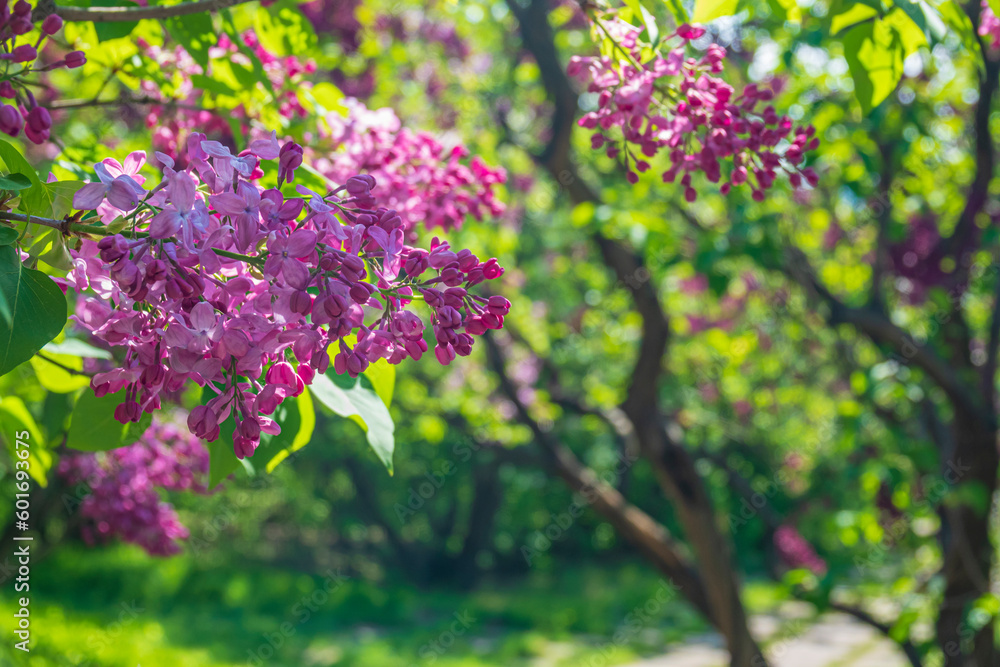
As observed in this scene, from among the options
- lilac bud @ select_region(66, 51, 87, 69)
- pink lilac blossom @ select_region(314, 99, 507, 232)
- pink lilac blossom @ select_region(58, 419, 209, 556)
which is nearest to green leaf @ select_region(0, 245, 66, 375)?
lilac bud @ select_region(66, 51, 87, 69)

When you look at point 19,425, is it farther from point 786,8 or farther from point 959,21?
point 959,21

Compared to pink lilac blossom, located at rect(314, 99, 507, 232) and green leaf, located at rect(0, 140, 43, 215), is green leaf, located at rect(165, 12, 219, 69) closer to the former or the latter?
pink lilac blossom, located at rect(314, 99, 507, 232)

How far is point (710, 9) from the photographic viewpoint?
1.30 m

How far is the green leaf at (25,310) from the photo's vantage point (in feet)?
2.60

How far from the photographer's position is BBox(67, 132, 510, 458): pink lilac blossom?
77 centimetres

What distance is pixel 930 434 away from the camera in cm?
Result: 423

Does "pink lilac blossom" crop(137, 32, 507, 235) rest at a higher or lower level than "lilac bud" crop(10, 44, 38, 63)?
lower

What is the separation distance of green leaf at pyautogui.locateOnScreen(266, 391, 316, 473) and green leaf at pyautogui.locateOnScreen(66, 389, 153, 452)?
198 millimetres

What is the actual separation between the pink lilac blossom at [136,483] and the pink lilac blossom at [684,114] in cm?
185

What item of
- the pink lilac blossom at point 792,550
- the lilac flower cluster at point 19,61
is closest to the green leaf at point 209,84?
the lilac flower cluster at point 19,61

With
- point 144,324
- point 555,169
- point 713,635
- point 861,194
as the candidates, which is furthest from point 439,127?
point 713,635

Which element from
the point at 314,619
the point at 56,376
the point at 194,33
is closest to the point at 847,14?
the point at 194,33

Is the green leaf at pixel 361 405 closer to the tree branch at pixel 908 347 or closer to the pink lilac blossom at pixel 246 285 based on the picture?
the pink lilac blossom at pixel 246 285

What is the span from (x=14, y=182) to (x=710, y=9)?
3.24 ft
